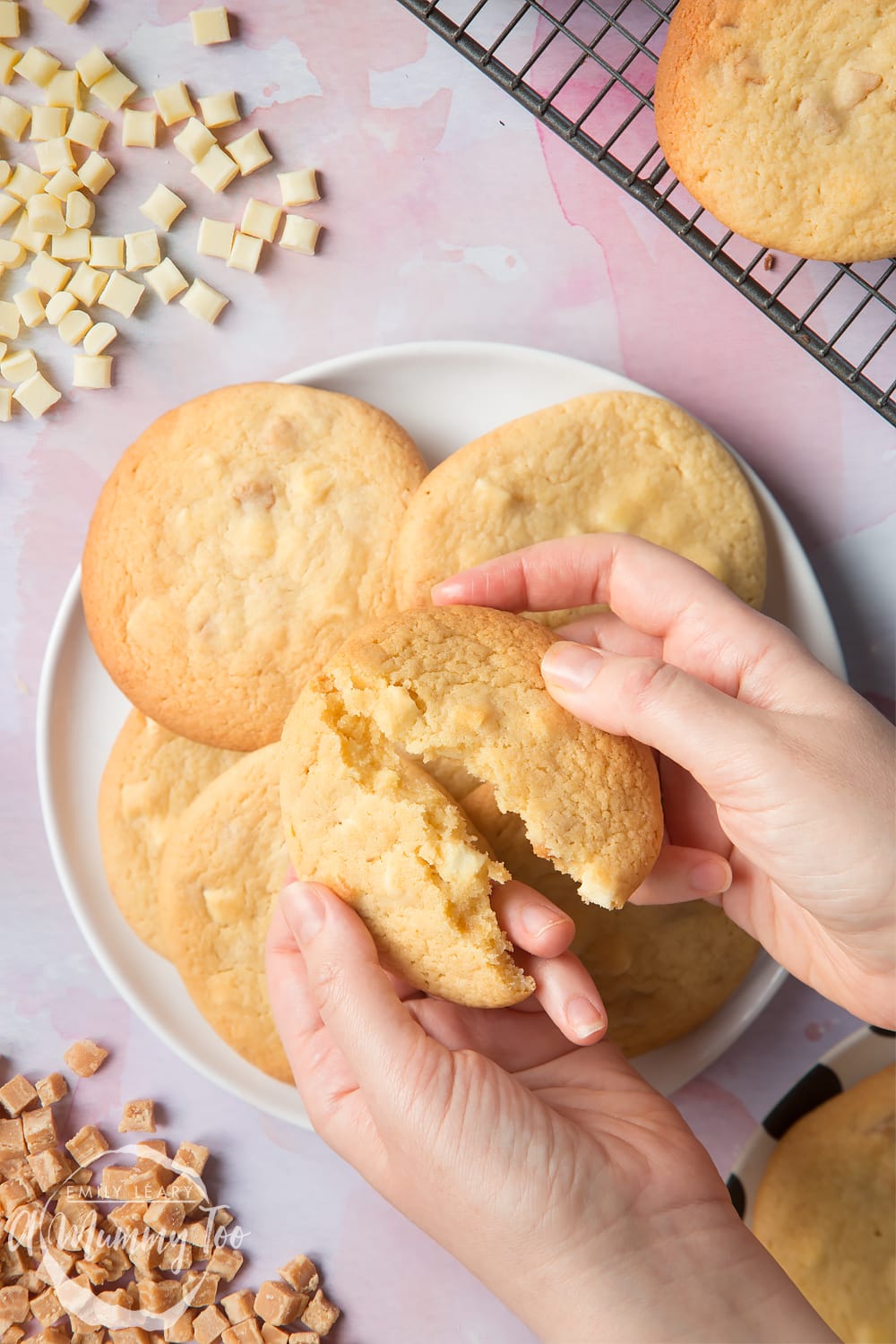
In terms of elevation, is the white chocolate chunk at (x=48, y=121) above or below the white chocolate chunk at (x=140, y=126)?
below

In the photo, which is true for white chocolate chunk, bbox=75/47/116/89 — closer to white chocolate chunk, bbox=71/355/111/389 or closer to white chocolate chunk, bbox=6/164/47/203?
white chocolate chunk, bbox=6/164/47/203

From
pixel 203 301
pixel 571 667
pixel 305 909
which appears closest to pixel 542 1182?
pixel 305 909

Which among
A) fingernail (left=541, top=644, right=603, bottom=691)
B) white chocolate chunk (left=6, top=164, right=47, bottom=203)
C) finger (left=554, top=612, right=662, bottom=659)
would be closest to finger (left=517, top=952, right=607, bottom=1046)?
fingernail (left=541, top=644, right=603, bottom=691)

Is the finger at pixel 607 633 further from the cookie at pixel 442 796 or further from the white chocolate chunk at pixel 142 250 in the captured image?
the white chocolate chunk at pixel 142 250

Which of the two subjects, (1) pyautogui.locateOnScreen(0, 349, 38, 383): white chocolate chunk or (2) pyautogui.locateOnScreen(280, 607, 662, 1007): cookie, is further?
(1) pyautogui.locateOnScreen(0, 349, 38, 383): white chocolate chunk

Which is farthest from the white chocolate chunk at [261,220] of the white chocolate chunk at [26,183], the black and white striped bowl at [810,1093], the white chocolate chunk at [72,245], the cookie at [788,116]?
the black and white striped bowl at [810,1093]

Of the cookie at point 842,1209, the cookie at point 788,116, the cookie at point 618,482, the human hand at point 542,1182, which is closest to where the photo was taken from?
the human hand at point 542,1182

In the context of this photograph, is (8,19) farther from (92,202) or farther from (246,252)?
(246,252)

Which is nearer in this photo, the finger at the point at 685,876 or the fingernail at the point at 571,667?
the fingernail at the point at 571,667

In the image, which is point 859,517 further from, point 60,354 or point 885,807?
point 60,354
